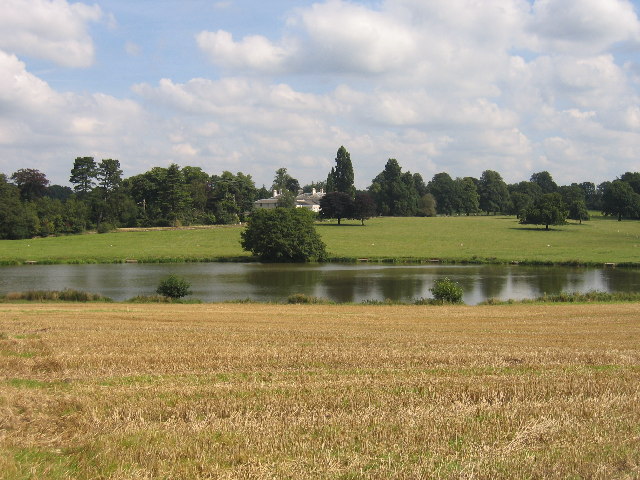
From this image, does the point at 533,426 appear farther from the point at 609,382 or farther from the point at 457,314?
the point at 457,314

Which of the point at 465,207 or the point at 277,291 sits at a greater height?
the point at 465,207

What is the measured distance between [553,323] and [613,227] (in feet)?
382

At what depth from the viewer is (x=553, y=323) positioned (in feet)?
86.8

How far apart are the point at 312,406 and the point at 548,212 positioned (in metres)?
122

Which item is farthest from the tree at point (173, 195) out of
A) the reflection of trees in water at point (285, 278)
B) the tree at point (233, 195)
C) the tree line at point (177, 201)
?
the reflection of trees in water at point (285, 278)

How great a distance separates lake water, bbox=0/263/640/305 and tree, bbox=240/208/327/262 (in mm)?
4508

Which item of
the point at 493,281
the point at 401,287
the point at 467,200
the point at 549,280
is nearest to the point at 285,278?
Answer: the point at 401,287

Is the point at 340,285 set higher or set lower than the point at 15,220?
lower

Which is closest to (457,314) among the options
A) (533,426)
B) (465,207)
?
(533,426)

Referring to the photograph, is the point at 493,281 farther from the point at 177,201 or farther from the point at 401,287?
the point at 177,201

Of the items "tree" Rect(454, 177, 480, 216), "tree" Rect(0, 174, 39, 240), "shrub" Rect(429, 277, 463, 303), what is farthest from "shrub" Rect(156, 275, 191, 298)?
"tree" Rect(454, 177, 480, 216)

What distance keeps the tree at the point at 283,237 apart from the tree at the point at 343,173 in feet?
316

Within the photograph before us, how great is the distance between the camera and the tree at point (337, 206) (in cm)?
14325

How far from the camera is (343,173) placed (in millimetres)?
182250
